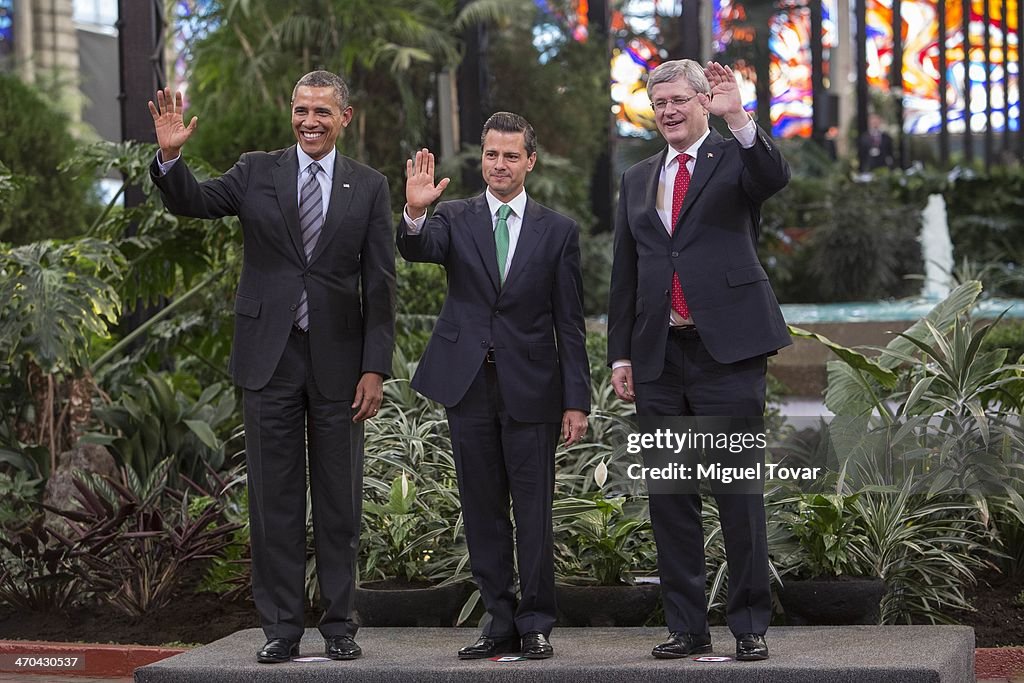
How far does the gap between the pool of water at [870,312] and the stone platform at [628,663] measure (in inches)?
220

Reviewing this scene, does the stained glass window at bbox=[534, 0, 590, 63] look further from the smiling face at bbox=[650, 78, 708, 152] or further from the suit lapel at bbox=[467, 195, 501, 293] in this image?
the smiling face at bbox=[650, 78, 708, 152]

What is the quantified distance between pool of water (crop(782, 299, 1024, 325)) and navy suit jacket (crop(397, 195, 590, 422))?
5940 mm

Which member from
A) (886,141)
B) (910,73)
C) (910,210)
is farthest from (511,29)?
(910,73)

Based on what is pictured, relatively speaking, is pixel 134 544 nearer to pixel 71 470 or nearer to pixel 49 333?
pixel 71 470

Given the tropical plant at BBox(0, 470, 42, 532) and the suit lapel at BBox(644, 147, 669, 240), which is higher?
the suit lapel at BBox(644, 147, 669, 240)

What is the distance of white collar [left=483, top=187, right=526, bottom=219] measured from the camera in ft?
14.1

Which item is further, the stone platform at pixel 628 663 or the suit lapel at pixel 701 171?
the suit lapel at pixel 701 171

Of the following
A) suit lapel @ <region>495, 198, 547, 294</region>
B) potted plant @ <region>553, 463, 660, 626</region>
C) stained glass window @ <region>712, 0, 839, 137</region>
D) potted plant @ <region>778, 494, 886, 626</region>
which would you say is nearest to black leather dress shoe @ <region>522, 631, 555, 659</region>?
potted plant @ <region>553, 463, 660, 626</region>

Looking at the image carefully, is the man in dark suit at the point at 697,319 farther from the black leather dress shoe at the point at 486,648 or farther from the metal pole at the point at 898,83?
the metal pole at the point at 898,83

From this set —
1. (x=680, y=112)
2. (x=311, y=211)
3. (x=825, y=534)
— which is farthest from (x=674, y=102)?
(x=825, y=534)

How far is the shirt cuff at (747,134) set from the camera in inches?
152

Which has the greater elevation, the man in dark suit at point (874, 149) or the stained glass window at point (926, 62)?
the stained glass window at point (926, 62)

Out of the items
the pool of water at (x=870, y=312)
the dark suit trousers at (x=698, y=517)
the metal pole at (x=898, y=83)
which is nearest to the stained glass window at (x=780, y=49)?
the metal pole at (x=898, y=83)

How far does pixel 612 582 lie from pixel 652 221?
1.55 meters
